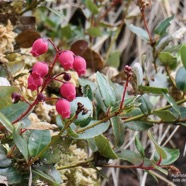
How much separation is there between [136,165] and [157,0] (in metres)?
1.13

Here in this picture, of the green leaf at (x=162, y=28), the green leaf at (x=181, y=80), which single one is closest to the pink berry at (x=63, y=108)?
the green leaf at (x=181, y=80)

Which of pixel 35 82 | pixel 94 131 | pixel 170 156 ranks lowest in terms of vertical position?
pixel 170 156

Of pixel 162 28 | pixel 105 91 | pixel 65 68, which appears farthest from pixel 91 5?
pixel 65 68

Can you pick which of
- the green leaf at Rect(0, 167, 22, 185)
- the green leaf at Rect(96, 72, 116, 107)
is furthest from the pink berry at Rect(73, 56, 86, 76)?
the green leaf at Rect(0, 167, 22, 185)

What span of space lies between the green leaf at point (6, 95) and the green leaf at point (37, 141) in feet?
0.23

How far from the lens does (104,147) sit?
0.86 metres

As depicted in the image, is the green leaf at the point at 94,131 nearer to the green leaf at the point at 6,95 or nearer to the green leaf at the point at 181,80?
the green leaf at the point at 6,95

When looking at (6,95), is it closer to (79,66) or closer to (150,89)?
(79,66)

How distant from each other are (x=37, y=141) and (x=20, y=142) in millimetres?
59

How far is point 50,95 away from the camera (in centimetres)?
123

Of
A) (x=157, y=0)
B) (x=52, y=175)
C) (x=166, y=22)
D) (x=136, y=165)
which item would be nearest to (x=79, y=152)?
(x=136, y=165)

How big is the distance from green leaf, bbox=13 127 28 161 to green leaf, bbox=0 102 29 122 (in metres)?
0.05

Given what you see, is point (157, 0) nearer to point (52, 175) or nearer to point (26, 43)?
point (26, 43)

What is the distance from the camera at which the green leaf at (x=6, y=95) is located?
0.79 m
